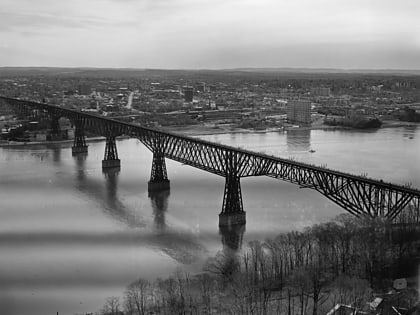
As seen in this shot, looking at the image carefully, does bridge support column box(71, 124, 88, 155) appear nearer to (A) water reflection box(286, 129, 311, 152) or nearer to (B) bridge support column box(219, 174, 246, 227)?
(A) water reflection box(286, 129, 311, 152)

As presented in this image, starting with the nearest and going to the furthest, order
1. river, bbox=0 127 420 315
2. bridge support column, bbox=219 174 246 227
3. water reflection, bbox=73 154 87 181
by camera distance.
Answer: river, bbox=0 127 420 315
bridge support column, bbox=219 174 246 227
water reflection, bbox=73 154 87 181

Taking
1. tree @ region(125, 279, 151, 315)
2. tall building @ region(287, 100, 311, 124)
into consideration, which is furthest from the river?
tall building @ region(287, 100, 311, 124)

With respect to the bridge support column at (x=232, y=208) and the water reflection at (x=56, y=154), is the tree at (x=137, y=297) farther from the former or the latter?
the water reflection at (x=56, y=154)

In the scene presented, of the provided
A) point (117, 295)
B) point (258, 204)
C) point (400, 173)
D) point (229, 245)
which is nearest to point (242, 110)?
point (400, 173)

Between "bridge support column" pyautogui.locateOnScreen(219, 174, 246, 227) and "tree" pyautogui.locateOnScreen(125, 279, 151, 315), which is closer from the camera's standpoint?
"tree" pyautogui.locateOnScreen(125, 279, 151, 315)

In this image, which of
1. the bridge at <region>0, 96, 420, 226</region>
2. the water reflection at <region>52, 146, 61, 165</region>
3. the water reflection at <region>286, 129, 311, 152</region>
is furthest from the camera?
the water reflection at <region>286, 129, 311, 152</region>

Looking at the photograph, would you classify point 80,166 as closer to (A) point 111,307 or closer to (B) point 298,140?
(B) point 298,140

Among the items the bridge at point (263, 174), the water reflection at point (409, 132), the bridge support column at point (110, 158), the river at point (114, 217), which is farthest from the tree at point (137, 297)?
the water reflection at point (409, 132)
